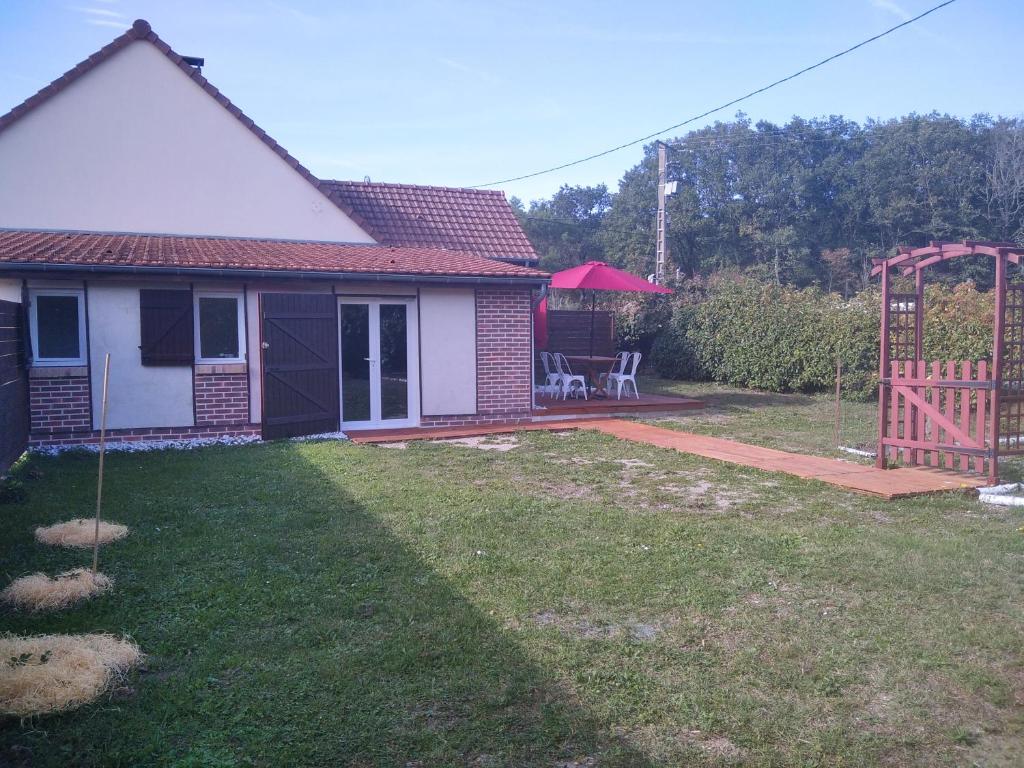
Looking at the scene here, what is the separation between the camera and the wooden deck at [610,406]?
13.5m

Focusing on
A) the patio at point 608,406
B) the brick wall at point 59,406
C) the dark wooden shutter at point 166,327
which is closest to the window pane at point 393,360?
the patio at point 608,406

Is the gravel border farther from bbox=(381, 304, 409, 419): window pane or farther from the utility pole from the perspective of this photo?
the utility pole

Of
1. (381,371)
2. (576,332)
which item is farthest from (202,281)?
(576,332)

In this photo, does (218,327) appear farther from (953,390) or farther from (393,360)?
(953,390)

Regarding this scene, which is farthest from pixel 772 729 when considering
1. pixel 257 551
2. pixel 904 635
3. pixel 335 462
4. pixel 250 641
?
pixel 335 462

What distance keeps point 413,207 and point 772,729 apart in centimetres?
1366

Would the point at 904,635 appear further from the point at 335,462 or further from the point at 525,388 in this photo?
the point at 525,388

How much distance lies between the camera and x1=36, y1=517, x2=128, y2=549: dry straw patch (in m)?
5.74

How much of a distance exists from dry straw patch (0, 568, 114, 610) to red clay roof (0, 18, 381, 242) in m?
9.76

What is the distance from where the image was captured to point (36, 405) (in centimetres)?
1011

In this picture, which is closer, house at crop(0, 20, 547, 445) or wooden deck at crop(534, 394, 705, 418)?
house at crop(0, 20, 547, 445)

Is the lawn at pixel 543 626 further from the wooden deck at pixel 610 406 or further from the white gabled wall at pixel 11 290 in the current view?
the wooden deck at pixel 610 406

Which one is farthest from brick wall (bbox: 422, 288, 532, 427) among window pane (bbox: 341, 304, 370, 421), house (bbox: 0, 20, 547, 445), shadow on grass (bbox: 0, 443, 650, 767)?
shadow on grass (bbox: 0, 443, 650, 767)

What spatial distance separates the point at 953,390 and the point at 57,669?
7977mm
